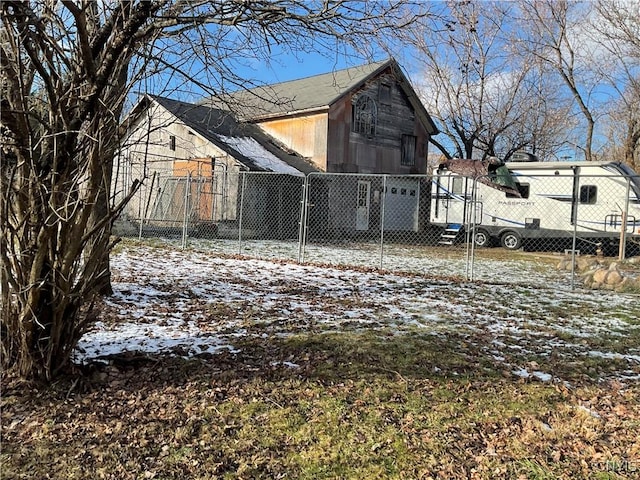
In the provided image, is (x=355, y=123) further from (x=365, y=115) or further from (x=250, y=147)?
(x=250, y=147)

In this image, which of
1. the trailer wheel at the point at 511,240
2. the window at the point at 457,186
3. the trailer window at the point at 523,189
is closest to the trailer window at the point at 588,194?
the trailer window at the point at 523,189

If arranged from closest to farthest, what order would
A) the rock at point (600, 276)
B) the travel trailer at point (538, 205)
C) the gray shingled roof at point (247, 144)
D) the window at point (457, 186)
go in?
the rock at point (600, 276), the travel trailer at point (538, 205), the gray shingled roof at point (247, 144), the window at point (457, 186)

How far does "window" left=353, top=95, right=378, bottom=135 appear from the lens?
70.4ft

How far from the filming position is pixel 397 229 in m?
22.8

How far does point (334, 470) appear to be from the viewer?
2695 mm

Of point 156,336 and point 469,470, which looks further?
point 156,336

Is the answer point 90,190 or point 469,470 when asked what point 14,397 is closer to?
point 90,190

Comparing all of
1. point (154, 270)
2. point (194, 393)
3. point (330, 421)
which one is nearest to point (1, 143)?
point (194, 393)

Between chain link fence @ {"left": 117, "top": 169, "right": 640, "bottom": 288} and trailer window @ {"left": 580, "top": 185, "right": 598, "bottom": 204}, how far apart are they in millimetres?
30

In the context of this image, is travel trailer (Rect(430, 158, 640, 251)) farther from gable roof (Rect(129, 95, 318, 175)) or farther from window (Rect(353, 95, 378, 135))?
gable roof (Rect(129, 95, 318, 175))

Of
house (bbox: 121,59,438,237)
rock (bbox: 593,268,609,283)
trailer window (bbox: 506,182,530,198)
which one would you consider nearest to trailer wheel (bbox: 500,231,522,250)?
trailer window (bbox: 506,182,530,198)

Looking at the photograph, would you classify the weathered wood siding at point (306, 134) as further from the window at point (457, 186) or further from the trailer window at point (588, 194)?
the trailer window at point (588, 194)

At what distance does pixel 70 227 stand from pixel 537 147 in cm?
3172

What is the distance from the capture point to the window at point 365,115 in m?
21.5
